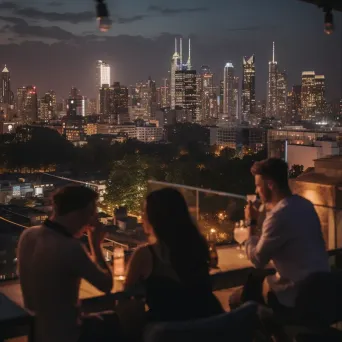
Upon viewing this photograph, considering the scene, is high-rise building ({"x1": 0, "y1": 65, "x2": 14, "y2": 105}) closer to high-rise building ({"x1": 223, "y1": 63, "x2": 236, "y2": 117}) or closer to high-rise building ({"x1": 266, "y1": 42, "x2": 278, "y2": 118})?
high-rise building ({"x1": 223, "y1": 63, "x2": 236, "y2": 117})

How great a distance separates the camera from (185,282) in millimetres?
1744

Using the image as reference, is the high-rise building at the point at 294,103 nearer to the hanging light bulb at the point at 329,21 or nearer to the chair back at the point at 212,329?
the hanging light bulb at the point at 329,21

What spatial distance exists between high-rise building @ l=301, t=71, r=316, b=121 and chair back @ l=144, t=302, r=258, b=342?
76944 mm

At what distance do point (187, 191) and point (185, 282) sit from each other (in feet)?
5.61

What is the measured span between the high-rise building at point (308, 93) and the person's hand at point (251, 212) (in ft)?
249

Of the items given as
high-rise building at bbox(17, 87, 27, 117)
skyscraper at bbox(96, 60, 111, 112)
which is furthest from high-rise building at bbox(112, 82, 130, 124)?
high-rise building at bbox(17, 87, 27, 117)

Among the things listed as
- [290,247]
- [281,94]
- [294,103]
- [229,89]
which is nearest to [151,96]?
[229,89]

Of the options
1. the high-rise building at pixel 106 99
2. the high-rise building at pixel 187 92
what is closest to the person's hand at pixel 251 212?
the high-rise building at pixel 187 92

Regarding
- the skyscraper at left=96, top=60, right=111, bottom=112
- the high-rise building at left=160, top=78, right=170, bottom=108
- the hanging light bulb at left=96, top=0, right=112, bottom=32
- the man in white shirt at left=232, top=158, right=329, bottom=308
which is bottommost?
the man in white shirt at left=232, top=158, right=329, bottom=308

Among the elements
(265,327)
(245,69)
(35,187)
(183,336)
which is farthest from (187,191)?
(245,69)

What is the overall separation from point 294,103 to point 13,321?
87.9 metres

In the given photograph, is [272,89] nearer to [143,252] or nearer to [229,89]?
[229,89]

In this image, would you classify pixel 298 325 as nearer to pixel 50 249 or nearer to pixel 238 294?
pixel 238 294

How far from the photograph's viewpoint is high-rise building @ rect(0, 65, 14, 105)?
90.3m
